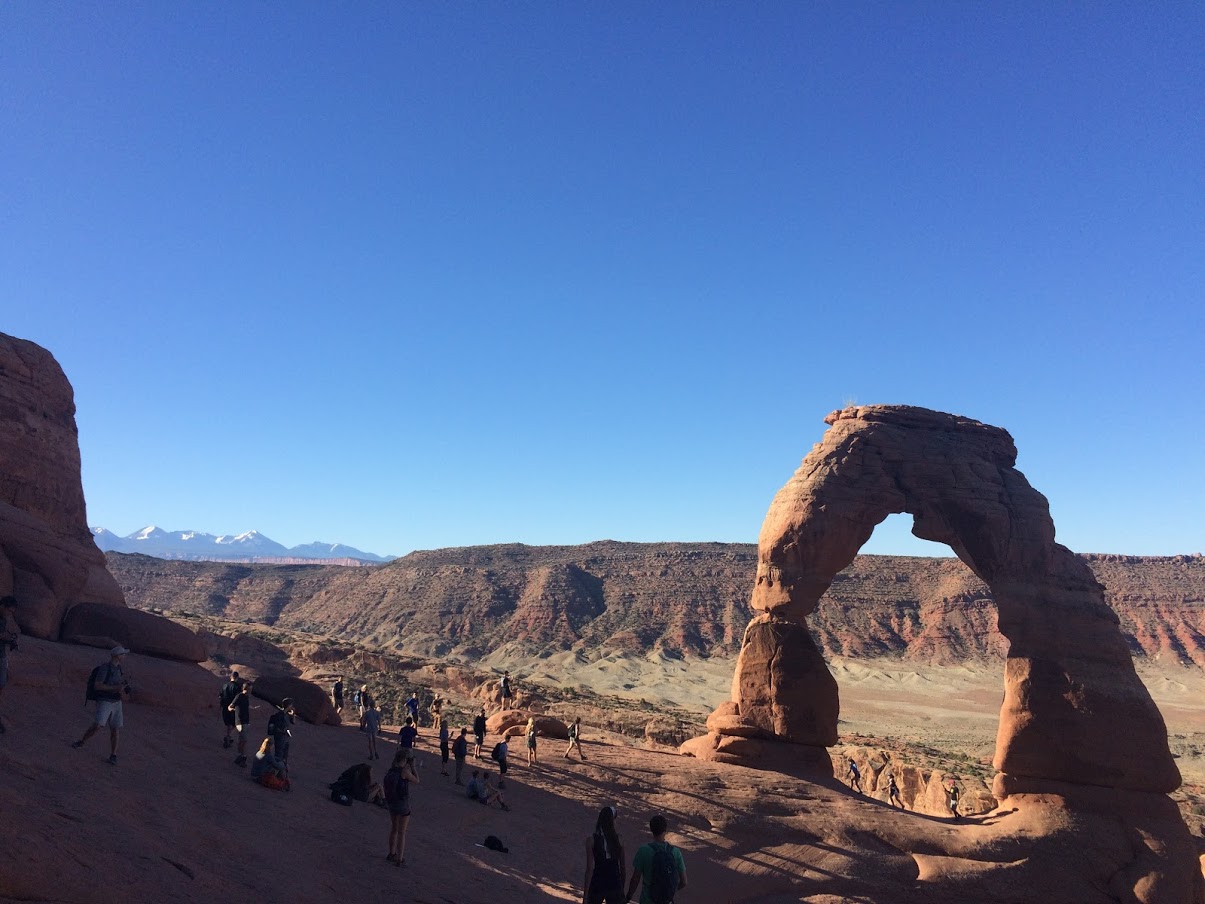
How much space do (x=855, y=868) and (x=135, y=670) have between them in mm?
14991

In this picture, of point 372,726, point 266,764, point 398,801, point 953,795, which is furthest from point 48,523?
point 953,795

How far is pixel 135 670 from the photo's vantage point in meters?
16.0

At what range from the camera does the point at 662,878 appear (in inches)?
261

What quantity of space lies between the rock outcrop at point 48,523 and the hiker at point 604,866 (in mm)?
14045

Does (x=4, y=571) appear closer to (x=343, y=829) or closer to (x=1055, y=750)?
(x=343, y=829)

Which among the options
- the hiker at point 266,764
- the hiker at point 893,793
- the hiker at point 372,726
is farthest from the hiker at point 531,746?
the hiker at point 893,793

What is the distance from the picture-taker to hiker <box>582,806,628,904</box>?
733 centimetres

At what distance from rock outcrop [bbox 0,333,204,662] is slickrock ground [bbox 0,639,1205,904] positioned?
4.30 ft

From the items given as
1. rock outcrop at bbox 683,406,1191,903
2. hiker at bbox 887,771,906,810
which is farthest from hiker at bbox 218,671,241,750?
hiker at bbox 887,771,906,810

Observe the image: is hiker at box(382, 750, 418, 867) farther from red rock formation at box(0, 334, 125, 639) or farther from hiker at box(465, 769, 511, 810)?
red rock formation at box(0, 334, 125, 639)

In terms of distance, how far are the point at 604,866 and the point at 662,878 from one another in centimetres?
93

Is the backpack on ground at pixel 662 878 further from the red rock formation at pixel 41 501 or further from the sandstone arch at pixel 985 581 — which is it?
the red rock formation at pixel 41 501

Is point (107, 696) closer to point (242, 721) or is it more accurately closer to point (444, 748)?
point (242, 721)

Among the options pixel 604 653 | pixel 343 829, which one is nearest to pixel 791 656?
pixel 343 829
